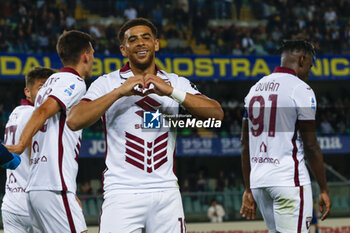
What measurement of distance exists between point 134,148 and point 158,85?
1.49 feet

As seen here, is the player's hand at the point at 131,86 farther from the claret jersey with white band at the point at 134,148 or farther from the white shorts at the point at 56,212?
the white shorts at the point at 56,212

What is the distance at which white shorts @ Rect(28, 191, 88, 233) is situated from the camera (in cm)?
498

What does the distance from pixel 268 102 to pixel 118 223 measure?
2065 mm

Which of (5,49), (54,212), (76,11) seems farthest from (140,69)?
(76,11)

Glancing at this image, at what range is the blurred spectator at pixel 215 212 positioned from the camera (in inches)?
730

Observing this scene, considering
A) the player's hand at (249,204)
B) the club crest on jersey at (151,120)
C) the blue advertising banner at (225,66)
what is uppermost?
the blue advertising banner at (225,66)

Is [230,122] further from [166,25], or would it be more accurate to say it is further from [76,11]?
[76,11]

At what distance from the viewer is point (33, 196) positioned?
5047mm

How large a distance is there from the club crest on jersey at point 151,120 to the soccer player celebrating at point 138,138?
0.10 ft

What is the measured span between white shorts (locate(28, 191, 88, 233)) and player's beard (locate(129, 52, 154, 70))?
48.3 inches

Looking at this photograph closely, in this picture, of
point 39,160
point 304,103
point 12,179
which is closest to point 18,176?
point 12,179

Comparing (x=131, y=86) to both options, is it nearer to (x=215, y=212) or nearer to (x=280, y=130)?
(x=280, y=130)

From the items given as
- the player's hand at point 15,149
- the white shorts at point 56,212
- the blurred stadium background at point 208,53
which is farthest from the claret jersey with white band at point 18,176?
the blurred stadium background at point 208,53

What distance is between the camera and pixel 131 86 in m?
4.16
